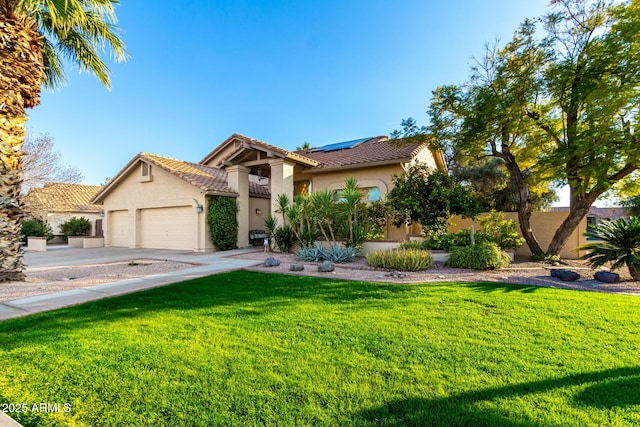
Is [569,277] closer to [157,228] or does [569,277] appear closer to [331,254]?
[331,254]

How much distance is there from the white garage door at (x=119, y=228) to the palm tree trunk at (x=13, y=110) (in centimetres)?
1238

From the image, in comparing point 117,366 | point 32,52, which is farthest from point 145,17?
point 117,366

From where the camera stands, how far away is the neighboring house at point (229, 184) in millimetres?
15727

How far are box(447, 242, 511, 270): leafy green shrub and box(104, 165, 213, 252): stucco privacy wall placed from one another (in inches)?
496

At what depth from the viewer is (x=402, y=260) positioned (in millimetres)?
9883

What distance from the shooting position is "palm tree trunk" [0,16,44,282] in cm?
757

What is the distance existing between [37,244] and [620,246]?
99.6 feet

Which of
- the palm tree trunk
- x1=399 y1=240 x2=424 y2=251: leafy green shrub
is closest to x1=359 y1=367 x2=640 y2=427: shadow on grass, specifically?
x1=399 y1=240 x2=424 y2=251: leafy green shrub

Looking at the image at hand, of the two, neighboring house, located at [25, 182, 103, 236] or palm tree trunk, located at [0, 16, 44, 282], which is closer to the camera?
palm tree trunk, located at [0, 16, 44, 282]

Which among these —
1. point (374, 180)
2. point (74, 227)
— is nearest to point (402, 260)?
point (374, 180)

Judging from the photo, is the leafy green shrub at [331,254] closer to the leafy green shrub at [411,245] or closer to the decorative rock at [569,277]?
the leafy green shrub at [411,245]

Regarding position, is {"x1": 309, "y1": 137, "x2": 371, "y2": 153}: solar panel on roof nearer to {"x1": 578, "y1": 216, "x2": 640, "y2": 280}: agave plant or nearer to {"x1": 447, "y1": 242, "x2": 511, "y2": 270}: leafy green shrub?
{"x1": 447, "y1": 242, "x2": 511, "y2": 270}: leafy green shrub

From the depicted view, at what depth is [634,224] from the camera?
856 cm

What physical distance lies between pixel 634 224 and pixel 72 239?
31.2 metres
